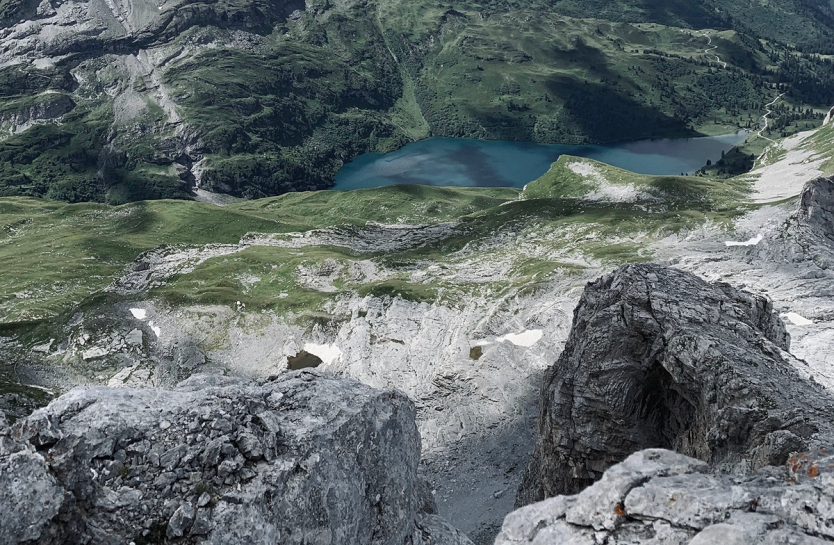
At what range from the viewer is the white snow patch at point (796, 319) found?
186ft

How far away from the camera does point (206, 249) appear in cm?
11919

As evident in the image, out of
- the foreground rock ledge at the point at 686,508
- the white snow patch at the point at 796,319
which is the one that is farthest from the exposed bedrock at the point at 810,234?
the foreground rock ledge at the point at 686,508

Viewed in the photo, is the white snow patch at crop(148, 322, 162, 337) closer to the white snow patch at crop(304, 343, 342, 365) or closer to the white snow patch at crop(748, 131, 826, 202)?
the white snow patch at crop(304, 343, 342, 365)

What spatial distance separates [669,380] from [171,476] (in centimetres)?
2920

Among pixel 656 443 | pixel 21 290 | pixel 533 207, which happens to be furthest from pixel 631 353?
pixel 21 290

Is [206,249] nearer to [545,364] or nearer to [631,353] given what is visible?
[545,364]

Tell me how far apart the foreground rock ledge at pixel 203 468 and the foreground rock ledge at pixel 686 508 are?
6.83 metres

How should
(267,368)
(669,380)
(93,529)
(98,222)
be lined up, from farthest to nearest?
1. (98,222)
2. (267,368)
3. (669,380)
4. (93,529)

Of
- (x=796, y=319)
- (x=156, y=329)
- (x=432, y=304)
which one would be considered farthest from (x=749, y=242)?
(x=156, y=329)

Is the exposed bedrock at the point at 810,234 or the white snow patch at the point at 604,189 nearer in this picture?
the exposed bedrock at the point at 810,234

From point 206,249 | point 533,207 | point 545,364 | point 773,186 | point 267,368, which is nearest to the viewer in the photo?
point 545,364

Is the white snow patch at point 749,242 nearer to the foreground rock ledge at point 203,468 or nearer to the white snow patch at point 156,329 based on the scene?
the foreground rock ledge at point 203,468

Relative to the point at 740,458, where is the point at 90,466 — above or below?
above

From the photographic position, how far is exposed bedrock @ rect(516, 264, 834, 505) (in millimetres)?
28109
